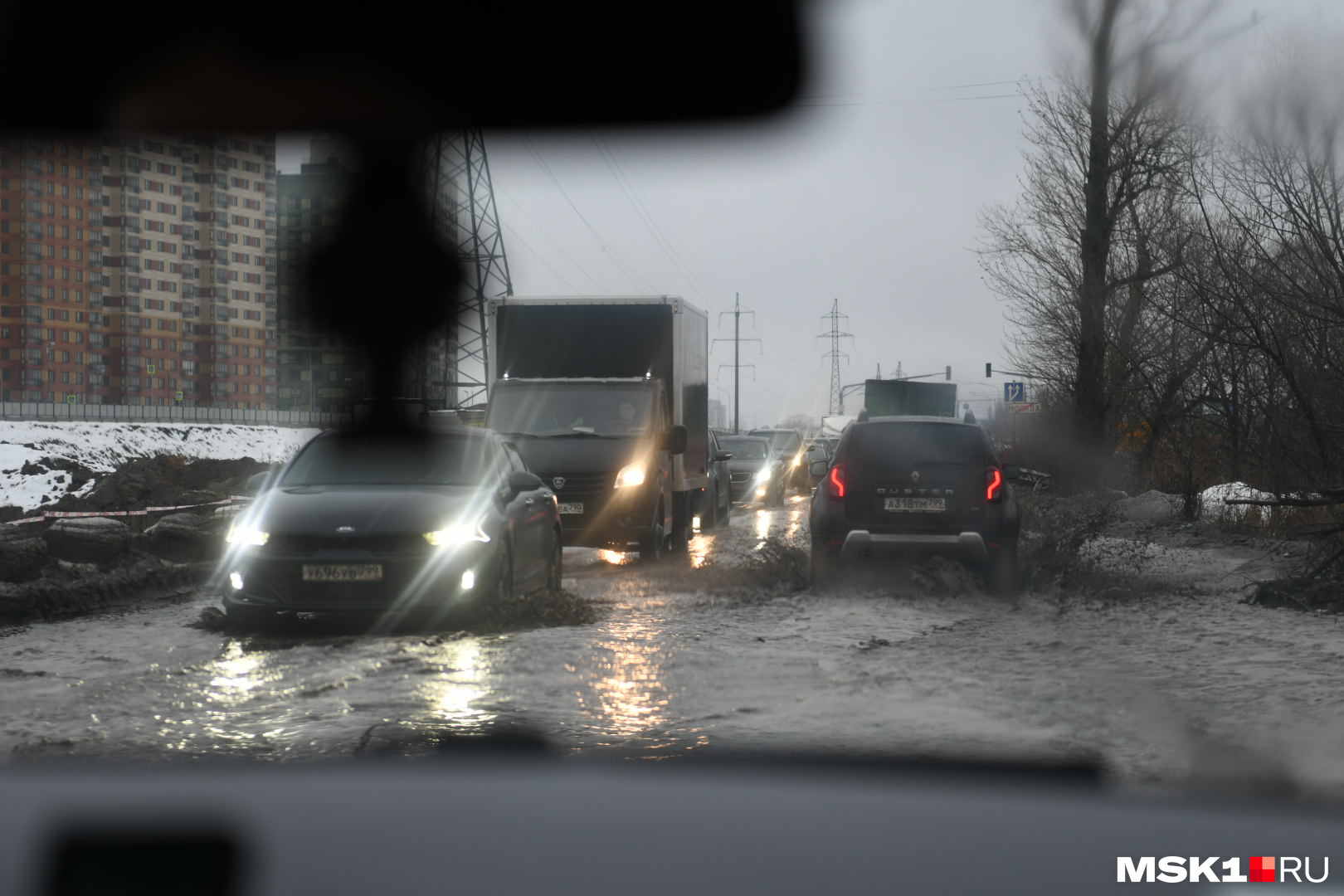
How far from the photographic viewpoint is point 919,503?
1354 centimetres

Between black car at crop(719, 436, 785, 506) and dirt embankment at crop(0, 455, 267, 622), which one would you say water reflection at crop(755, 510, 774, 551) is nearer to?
black car at crop(719, 436, 785, 506)

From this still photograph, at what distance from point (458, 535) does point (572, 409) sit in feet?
22.6

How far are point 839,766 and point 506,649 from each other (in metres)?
3.74

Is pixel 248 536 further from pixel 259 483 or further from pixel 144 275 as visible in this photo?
pixel 144 275

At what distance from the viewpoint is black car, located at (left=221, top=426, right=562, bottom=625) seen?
10078 mm

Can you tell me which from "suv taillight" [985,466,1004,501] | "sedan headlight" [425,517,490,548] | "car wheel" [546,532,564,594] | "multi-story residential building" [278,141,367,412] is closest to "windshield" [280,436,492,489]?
"sedan headlight" [425,517,490,548]

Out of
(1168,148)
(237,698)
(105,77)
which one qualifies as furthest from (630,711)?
(1168,148)

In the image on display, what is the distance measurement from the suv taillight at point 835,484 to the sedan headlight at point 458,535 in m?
4.25

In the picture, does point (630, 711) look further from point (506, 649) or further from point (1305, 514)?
point (1305, 514)

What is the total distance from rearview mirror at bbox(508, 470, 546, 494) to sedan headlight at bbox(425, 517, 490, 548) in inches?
46.7

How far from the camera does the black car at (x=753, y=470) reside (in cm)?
3350

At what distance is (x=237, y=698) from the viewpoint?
774 centimetres

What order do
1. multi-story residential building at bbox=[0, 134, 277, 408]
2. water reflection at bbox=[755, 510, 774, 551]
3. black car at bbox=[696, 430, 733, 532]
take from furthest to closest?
multi-story residential building at bbox=[0, 134, 277, 408]
black car at bbox=[696, 430, 733, 532]
water reflection at bbox=[755, 510, 774, 551]


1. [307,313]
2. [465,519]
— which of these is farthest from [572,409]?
[307,313]
